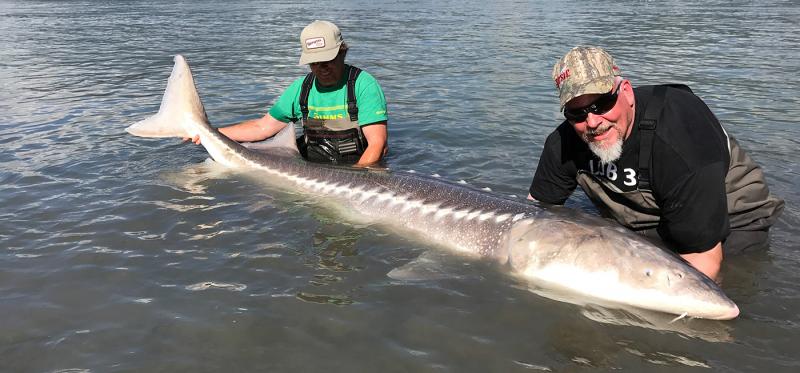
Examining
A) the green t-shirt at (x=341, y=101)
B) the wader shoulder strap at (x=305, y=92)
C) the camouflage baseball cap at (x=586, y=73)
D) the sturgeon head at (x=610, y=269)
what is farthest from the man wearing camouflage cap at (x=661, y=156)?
the wader shoulder strap at (x=305, y=92)

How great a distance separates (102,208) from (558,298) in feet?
13.5

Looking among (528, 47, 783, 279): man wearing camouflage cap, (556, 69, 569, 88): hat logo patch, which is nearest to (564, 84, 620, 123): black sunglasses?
(528, 47, 783, 279): man wearing camouflage cap

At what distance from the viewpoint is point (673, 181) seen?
364 centimetres

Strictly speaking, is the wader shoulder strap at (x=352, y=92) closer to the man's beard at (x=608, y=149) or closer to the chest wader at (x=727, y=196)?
the chest wader at (x=727, y=196)

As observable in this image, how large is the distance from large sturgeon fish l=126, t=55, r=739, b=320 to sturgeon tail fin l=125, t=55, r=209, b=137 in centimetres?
60

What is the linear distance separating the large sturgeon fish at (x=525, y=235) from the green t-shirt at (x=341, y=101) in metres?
0.65

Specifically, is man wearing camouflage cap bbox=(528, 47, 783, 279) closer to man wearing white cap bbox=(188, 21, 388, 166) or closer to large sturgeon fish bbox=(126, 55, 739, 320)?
large sturgeon fish bbox=(126, 55, 739, 320)

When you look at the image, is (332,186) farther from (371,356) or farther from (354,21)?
(354,21)

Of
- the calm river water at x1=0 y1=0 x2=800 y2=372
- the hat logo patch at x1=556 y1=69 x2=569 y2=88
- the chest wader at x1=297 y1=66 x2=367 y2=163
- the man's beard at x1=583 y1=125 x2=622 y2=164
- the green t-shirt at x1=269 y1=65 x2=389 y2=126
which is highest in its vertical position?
the hat logo patch at x1=556 y1=69 x2=569 y2=88

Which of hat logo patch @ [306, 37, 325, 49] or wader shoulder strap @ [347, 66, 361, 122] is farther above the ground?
hat logo patch @ [306, 37, 325, 49]

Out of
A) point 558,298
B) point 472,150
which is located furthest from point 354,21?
point 558,298

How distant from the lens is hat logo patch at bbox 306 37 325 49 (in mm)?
6165

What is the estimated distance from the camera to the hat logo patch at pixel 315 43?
616 centimetres

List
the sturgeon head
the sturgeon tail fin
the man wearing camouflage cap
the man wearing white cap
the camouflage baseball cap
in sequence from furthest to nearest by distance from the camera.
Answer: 1. the sturgeon tail fin
2. the man wearing white cap
3. the sturgeon head
4. the man wearing camouflage cap
5. the camouflage baseball cap
